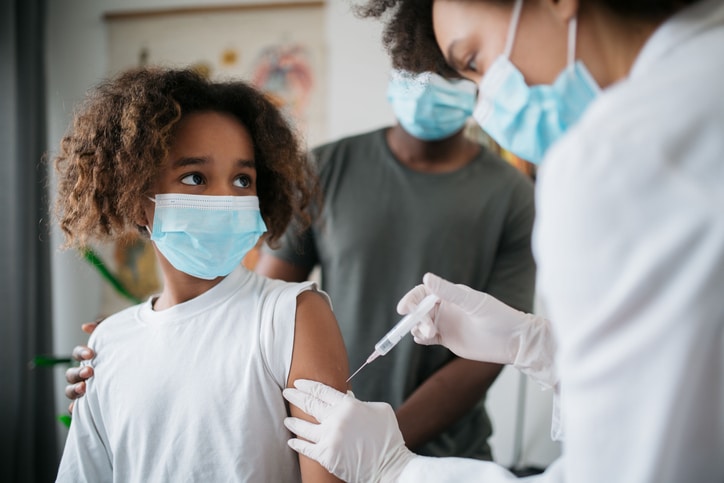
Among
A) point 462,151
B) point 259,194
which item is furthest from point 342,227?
point 462,151

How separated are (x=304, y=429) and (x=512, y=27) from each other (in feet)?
2.41

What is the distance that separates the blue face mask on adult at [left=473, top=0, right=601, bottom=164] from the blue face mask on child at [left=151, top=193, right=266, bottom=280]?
21.5 inches

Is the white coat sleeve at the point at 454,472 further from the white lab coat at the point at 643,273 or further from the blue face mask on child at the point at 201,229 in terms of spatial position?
the blue face mask on child at the point at 201,229

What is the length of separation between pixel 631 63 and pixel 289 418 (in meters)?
0.80

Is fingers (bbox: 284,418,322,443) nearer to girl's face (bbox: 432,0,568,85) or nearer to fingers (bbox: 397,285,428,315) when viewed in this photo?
fingers (bbox: 397,285,428,315)

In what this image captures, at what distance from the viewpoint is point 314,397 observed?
44.1 inches

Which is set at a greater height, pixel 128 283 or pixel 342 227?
pixel 342 227

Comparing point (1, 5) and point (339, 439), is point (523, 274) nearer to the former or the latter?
point (339, 439)

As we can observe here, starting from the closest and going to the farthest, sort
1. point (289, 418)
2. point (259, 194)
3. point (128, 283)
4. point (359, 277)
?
point (289, 418)
point (259, 194)
point (359, 277)
point (128, 283)

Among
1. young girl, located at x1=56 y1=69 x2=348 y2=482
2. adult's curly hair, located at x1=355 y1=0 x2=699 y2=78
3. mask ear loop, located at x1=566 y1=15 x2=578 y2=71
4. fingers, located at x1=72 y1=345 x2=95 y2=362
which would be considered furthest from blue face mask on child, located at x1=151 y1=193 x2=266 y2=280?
mask ear loop, located at x1=566 y1=15 x2=578 y2=71

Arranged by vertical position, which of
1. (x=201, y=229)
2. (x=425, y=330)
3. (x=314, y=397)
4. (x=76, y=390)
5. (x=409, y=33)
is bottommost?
(x=76, y=390)

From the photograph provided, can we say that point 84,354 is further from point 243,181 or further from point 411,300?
point 411,300

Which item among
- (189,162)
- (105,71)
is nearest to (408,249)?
(189,162)

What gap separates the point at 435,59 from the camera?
3.94 ft
